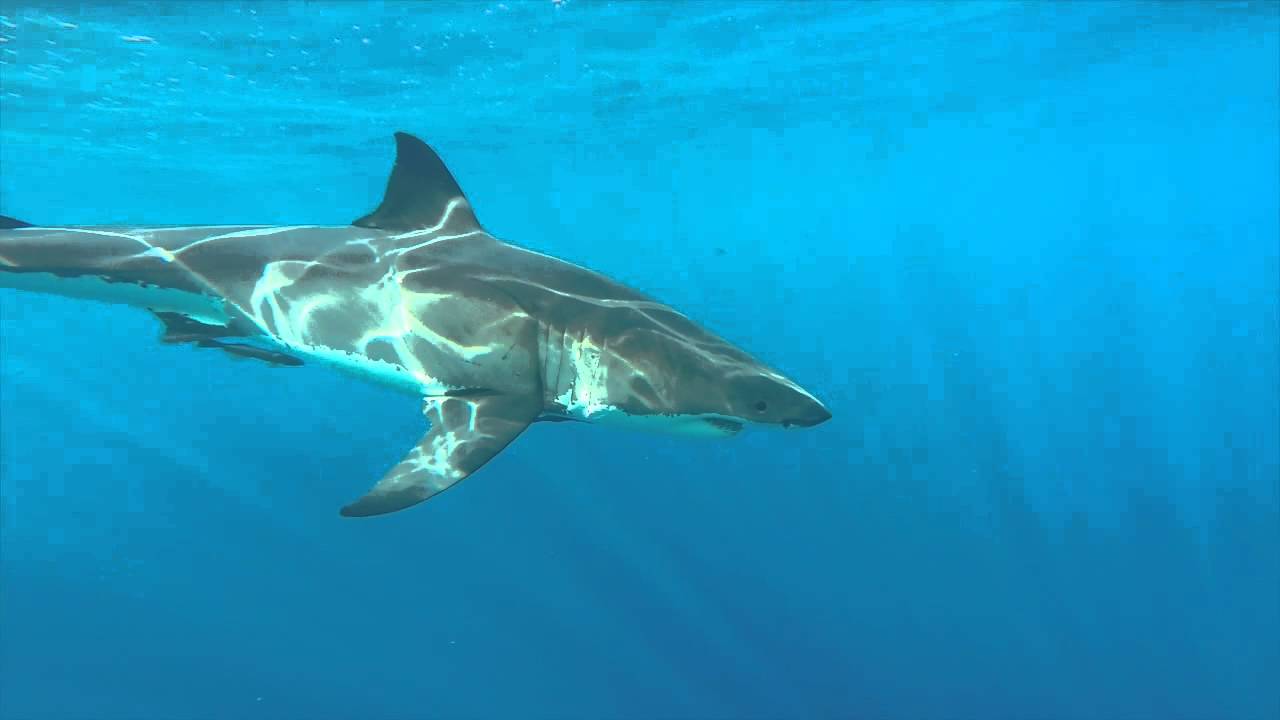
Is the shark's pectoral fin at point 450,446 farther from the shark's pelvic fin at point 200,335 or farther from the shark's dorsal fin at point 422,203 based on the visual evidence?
the shark's dorsal fin at point 422,203

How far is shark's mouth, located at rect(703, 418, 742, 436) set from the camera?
4.59 meters

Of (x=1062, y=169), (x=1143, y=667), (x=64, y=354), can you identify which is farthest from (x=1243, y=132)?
(x=64, y=354)

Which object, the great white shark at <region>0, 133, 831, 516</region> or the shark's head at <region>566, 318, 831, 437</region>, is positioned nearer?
the shark's head at <region>566, 318, 831, 437</region>

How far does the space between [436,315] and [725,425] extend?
6.54 feet

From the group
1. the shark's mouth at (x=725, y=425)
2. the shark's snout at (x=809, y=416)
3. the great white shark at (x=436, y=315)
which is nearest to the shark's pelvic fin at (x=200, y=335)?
the great white shark at (x=436, y=315)

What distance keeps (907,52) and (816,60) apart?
3006 mm

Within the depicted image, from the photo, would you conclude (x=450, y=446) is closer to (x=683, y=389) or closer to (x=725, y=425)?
(x=683, y=389)

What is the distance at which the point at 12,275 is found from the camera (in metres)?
5.01

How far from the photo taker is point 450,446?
4328 millimetres

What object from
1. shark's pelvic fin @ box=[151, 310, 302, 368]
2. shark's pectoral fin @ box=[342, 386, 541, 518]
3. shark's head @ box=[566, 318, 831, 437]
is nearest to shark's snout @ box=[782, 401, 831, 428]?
shark's head @ box=[566, 318, 831, 437]

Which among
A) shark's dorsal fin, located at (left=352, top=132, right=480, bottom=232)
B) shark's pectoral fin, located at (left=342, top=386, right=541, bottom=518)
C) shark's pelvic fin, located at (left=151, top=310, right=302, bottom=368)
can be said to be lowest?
shark's pectoral fin, located at (left=342, top=386, right=541, bottom=518)

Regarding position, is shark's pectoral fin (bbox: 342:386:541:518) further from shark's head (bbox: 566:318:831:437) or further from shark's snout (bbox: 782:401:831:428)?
shark's snout (bbox: 782:401:831:428)

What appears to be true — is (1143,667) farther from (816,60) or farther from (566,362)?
(816,60)

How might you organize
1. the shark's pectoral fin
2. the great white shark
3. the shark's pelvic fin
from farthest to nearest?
the shark's pelvic fin → the great white shark → the shark's pectoral fin
